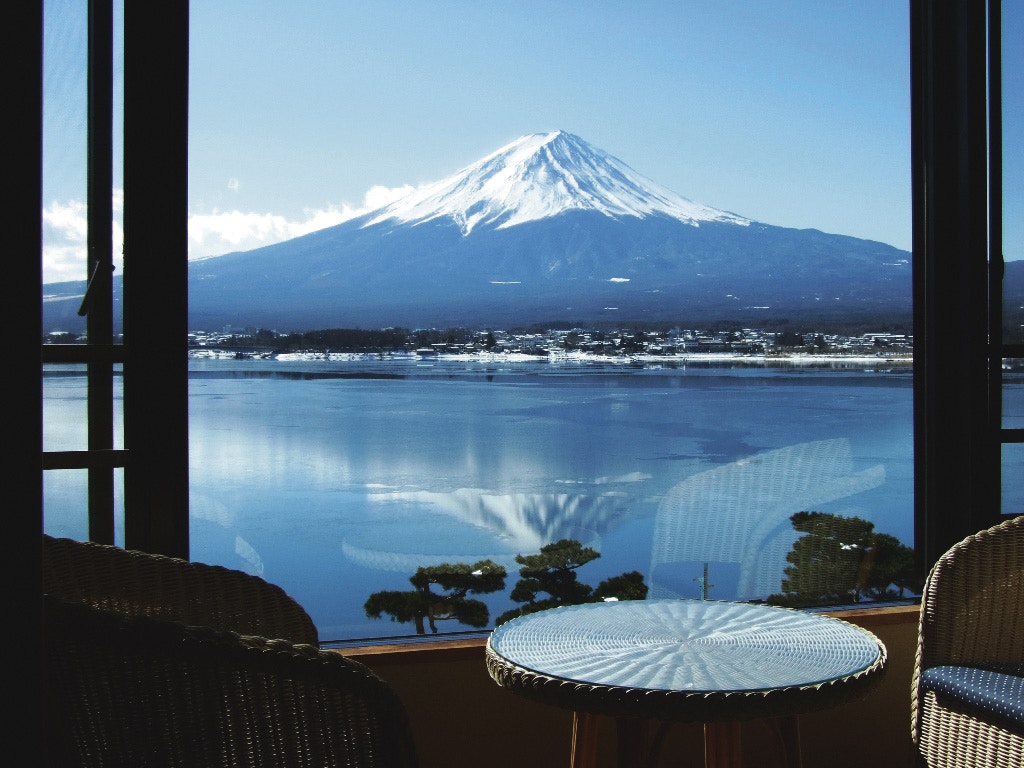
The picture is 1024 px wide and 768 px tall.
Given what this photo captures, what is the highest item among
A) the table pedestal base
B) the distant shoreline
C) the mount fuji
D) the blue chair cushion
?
the mount fuji

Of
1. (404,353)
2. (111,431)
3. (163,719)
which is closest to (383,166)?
(404,353)

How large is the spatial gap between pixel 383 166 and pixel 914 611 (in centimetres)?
201

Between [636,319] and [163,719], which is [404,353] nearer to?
[636,319]

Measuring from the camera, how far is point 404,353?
122 inches

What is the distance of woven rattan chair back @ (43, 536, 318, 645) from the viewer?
162cm

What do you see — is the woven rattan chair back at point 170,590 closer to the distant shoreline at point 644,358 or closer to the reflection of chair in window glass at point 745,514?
the distant shoreline at point 644,358

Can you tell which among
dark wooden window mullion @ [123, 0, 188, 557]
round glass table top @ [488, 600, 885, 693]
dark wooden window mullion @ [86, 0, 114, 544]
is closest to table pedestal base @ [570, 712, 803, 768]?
round glass table top @ [488, 600, 885, 693]

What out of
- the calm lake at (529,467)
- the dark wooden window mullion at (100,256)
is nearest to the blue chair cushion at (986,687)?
the calm lake at (529,467)

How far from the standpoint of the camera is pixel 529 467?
127 inches

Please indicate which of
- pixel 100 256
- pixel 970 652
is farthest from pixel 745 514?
pixel 100 256

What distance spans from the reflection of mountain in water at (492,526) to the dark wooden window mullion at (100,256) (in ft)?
3.22

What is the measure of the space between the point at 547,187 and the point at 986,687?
1970mm

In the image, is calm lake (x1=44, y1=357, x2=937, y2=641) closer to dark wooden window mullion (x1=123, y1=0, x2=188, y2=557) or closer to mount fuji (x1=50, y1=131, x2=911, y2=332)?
mount fuji (x1=50, y1=131, x2=911, y2=332)

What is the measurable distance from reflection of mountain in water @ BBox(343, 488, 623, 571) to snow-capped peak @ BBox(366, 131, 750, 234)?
91cm
